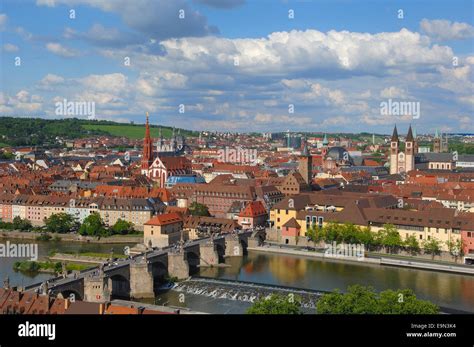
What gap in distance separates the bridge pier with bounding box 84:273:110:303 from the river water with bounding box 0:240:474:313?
2.87 metres

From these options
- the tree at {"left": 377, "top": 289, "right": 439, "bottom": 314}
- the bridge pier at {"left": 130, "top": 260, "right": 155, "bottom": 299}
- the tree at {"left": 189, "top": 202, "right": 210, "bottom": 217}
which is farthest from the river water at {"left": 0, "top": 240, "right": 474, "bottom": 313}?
the tree at {"left": 189, "top": 202, "right": 210, "bottom": 217}

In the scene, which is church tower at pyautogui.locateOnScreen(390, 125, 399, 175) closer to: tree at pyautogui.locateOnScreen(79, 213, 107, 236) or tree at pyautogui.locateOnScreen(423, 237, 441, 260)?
tree at pyautogui.locateOnScreen(423, 237, 441, 260)

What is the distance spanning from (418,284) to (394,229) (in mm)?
8733

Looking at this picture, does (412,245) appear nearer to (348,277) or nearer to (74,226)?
(348,277)

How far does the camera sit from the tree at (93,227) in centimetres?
4700

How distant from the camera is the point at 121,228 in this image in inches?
1875

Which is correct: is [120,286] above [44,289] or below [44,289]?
below

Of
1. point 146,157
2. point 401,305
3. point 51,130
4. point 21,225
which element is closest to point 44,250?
point 21,225

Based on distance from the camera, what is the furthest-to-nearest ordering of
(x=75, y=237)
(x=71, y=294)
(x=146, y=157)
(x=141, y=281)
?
(x=146, y=157) → (x=75, y=237) → (x=141, y=281) → (x=71, y=294)

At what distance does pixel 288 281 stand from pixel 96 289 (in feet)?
34.2

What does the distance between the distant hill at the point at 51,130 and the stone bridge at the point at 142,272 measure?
9595 cm

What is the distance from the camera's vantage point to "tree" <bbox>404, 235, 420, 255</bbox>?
39.8 m

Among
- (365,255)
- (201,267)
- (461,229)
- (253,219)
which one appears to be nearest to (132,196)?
(253,219)
